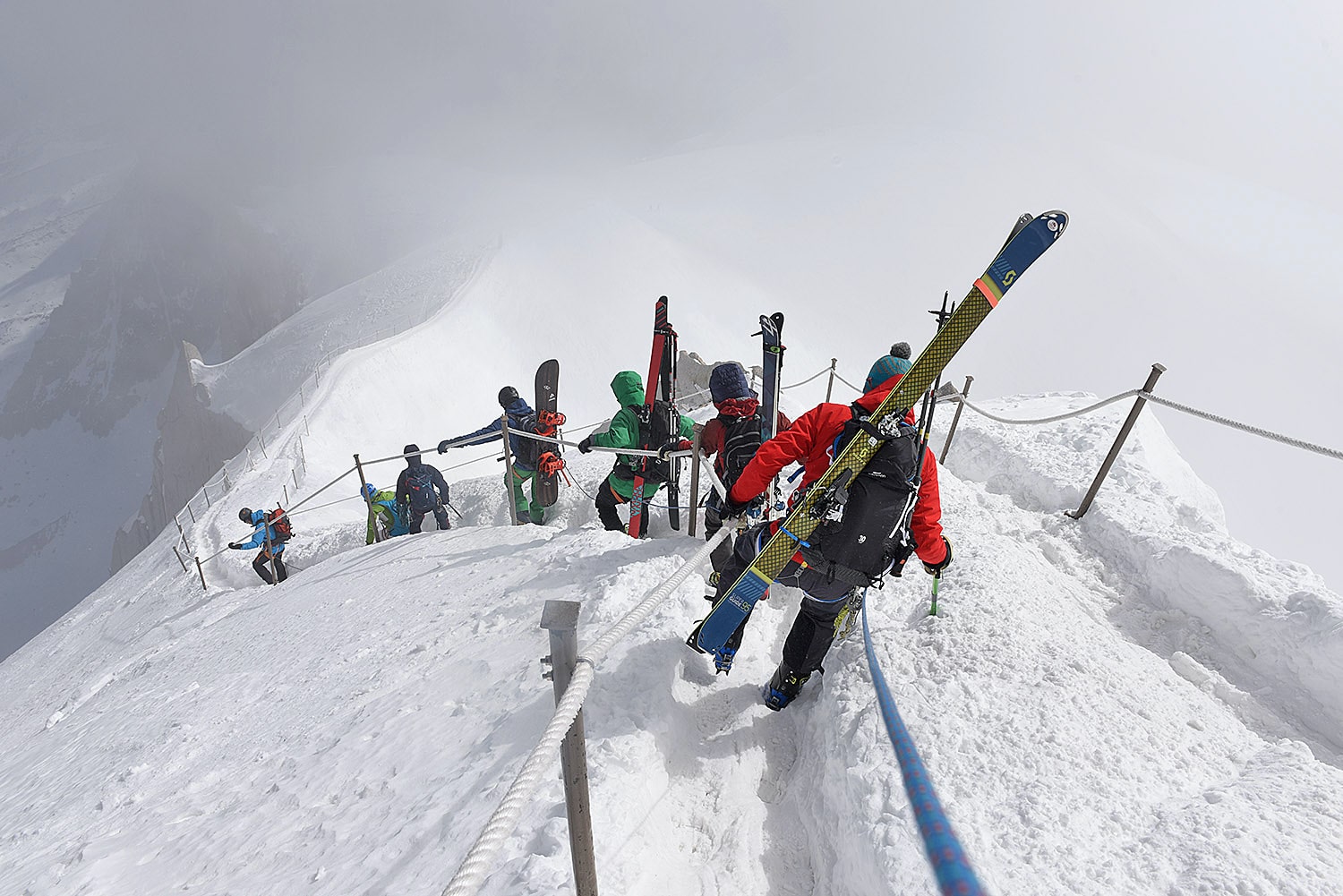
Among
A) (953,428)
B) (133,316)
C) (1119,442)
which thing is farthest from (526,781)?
(133,316)

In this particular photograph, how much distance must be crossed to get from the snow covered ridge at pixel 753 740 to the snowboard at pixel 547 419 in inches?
95.8

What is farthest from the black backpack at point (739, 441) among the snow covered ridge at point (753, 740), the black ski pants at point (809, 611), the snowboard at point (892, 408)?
the snowboard at point (892, 408)

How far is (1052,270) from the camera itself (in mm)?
27750

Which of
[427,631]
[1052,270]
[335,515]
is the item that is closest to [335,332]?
[335,515]

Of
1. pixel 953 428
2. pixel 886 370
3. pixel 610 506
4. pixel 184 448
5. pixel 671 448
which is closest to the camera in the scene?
pixel 886 370

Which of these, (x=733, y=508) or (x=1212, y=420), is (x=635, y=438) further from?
(x=1212, y=420)

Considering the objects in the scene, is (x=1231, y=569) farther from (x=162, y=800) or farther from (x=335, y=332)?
(x=335, y=332)

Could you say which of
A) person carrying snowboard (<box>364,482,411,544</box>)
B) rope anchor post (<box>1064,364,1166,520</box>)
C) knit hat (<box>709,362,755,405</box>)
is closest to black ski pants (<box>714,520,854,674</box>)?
knit hat (<box>709,362,755,405</box>)

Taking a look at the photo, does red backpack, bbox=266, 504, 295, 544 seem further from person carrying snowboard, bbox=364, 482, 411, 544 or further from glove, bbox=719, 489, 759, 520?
glove, bbox=719, 489, 759, 520

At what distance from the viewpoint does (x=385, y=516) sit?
8.97 metres

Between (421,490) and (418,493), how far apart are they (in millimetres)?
63

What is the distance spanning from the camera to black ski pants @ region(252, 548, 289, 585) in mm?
9281

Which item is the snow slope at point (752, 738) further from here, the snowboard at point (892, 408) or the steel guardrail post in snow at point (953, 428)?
the steel guardrail post in snow at point (953, 428)

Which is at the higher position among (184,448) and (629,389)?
(629,389)
